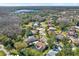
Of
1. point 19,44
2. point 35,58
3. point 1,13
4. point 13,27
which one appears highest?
point 1,13

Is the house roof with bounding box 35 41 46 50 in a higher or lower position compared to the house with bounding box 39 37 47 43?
lower

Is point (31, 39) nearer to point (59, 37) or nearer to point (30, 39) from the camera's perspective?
point (30, 39)

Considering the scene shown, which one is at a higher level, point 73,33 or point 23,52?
point 73,33

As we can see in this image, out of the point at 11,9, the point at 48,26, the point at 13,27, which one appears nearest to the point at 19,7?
the point at 11,9

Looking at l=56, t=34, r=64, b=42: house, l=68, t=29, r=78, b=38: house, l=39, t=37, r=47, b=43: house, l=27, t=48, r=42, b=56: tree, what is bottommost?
l=27, t=48, r=42, b=56: tree

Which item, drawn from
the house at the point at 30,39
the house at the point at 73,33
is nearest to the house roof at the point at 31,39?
the house at the point at 30,39

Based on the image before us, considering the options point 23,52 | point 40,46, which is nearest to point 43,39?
point 40,46

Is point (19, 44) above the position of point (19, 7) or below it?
below

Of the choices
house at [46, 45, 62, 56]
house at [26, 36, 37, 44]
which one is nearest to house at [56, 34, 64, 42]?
house at [46, 45, 62, 56]

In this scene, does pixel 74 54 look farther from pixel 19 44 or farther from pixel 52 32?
pixel 19 44

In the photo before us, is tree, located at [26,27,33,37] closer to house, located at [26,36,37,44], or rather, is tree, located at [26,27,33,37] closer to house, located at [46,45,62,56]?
house, located at [26,36,37,44]

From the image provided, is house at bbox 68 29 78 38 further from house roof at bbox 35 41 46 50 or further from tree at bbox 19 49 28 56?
tree at bbox 19 49 28 56
